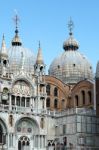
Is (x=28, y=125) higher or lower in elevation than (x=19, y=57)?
lower

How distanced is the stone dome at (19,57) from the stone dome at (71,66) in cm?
770

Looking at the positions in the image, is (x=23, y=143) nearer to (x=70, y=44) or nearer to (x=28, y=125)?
(x=28, y=125)

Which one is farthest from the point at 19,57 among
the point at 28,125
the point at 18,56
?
the point at 28,125

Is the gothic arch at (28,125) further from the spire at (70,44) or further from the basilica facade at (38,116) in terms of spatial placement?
the spire at (70,44)

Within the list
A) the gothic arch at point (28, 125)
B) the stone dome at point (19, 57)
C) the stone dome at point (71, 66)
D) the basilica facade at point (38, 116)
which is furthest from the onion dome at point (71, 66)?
the gothic arch at point (28, 125)

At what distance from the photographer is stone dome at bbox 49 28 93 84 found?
8781 centimetres

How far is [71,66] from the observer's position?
88750 millimetres

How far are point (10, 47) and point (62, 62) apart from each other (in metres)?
11.4

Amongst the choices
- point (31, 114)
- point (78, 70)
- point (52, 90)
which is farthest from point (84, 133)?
point (78, 70)

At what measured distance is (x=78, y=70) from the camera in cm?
8869

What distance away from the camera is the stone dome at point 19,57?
3209 inches

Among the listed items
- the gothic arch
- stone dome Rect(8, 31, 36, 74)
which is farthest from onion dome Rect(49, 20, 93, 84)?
the gothic arch

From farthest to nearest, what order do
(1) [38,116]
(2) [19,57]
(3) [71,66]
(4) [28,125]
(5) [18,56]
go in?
1. (3) [71,66]
2. (5) [18,56]
3. (2) [19,57]
4. (1) [38,116]
5. (4) [28,125]

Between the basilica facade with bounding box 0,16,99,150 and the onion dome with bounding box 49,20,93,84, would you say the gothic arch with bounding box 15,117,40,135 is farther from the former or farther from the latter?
the onion dome with bounding box 49,20,93,84
